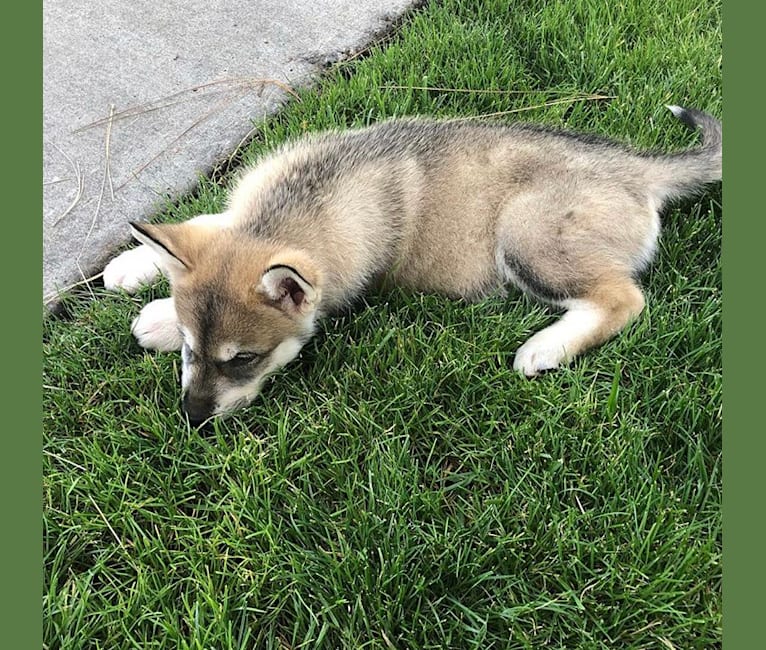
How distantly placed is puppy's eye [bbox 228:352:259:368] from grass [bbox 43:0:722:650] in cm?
21

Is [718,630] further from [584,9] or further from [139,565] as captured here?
[584,9]

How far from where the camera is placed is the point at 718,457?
9.03 feet

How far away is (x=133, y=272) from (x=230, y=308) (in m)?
0.98

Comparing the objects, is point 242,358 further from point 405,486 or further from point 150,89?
point 150,89

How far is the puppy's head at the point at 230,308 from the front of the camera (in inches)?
111

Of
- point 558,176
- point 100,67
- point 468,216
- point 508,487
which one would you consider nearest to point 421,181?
point 468,216

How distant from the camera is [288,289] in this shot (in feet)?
9.59

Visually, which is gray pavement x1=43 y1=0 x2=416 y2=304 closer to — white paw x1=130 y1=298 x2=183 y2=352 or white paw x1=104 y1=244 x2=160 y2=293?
white paw x1=104 y1=244 x2=160 y2=293

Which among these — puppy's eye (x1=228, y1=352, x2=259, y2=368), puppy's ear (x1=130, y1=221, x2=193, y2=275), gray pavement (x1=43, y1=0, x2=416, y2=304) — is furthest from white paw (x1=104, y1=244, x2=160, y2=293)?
puppy's eye (x1=228, y1=352, x2=259, y2=368)

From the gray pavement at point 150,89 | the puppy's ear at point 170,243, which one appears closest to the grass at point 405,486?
the puppy's ear at point 170,243

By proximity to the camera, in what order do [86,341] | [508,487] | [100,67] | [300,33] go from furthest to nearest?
[300,33] → [100,67] → [86,341] → [508,487]

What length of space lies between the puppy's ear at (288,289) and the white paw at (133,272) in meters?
0.92

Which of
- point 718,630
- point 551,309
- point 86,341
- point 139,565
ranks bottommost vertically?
point 718,630

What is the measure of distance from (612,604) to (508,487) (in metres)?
0.52
